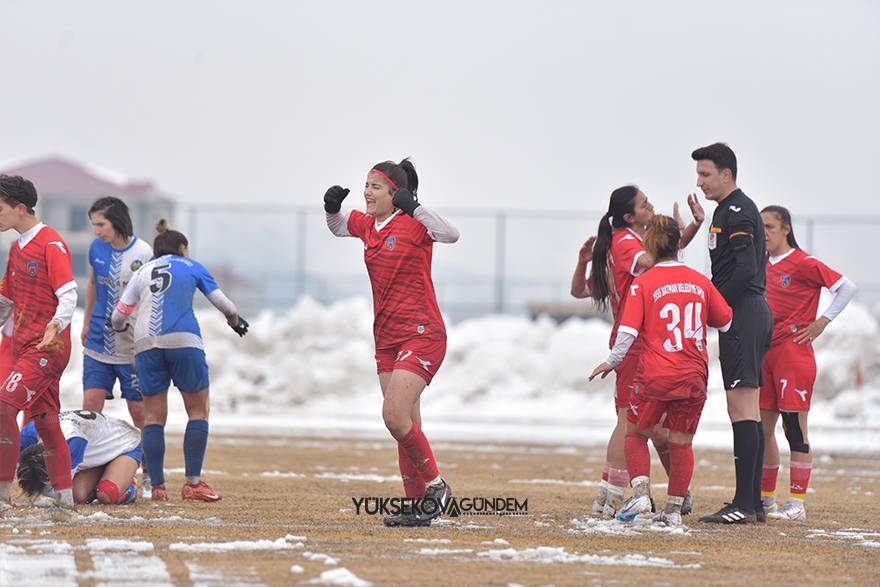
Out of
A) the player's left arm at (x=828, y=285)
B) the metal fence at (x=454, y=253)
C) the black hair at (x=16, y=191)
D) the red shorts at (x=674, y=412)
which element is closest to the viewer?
the red shorts at (x=674, y=412)

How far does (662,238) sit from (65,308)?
3.39 metres

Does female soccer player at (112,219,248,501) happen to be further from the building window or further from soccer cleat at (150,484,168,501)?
the building window

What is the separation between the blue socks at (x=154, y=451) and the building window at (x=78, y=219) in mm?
40488

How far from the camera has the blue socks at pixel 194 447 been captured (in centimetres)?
977

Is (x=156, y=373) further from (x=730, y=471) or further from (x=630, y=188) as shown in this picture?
(x=730, y=471)

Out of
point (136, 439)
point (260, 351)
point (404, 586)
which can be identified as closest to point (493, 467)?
point (136, 439)

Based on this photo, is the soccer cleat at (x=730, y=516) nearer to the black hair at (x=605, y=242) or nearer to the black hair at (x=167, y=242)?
the black hair at (x=605, y=242)

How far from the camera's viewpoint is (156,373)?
9.75 metres

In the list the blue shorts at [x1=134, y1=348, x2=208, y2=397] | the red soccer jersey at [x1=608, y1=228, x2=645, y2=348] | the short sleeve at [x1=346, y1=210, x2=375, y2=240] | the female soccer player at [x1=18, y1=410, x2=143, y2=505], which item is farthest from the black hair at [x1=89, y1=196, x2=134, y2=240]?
the red soccer jersey at [x1=608, y1=228, x2=645, y2=348]

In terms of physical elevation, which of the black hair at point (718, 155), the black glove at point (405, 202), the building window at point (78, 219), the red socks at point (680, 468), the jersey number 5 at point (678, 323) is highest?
the building window at point (78, 219)

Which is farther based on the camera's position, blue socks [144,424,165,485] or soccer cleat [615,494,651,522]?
blue socks [144,424,165,485]

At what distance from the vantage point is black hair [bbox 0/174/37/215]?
8.54 meters

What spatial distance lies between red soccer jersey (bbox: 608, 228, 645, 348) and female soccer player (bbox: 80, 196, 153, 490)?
335 centimetres

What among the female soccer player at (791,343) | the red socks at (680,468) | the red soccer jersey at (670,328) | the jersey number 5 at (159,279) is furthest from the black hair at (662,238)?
the jersey number 5 at (159,279)
